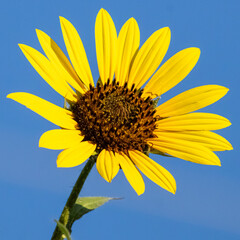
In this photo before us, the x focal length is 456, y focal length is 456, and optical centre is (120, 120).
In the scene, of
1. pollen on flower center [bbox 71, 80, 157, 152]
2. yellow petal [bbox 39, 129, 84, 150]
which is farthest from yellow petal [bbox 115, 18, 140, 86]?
yellow petal [bbox 39, 129, 84, 150]

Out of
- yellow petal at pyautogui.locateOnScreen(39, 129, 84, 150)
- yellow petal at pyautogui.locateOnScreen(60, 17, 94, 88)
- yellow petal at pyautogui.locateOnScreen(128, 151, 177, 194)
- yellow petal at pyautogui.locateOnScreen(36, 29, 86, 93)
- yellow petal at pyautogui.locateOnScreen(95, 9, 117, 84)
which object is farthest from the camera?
yellow petal at pyautogui.locateOnScreen(95, 9, 117, 84)

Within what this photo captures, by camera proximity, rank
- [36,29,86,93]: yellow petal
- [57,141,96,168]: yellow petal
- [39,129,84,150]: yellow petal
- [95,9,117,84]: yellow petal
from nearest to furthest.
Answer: [57,141,96,168]: yellow petal < [39,129,84,150]: yellow petal < [36,29,86,93]: yellow petal < [95,9,117,84]: yellow petal

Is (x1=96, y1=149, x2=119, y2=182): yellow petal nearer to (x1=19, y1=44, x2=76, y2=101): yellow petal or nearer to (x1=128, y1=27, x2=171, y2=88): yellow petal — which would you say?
(x1=19, y1=44, x2=76, y2=101): yellow petal

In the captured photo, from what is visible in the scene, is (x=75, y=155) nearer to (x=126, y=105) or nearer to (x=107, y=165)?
(x=107, y=165)

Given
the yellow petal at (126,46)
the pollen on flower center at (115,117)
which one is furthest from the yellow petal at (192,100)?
the yellow petal at (126,46)

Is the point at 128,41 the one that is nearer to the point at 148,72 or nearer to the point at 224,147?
the point at 148,72

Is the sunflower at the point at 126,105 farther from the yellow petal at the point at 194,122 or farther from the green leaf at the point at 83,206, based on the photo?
the green leaf at the point at 83,206

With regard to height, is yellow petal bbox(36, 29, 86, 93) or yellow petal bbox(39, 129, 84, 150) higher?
yellow petal bbox(36, 29, 86, 93)
